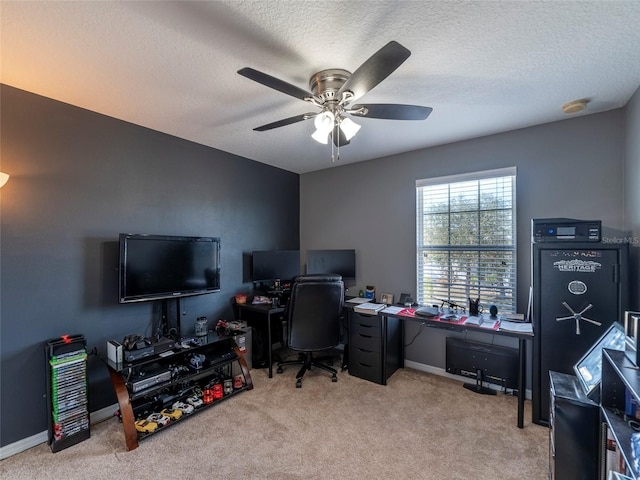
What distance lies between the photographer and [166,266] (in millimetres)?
2613

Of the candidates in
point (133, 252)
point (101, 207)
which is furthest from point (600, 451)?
point (101, 207)

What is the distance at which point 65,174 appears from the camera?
7.42 feet

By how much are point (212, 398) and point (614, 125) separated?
416cm

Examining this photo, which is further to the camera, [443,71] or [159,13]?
[443,71]

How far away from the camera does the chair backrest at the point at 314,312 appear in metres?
2.85

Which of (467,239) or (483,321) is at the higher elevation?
(467,239)

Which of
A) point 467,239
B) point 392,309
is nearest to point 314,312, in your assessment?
point 392,309

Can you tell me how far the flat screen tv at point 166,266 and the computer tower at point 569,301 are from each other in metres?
2.95

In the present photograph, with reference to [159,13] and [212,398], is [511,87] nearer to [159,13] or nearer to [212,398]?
[159,13]

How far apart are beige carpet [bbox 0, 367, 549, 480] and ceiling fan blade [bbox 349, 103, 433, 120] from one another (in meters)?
2.29

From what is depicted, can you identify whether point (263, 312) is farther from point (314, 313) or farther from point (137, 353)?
point (137, 353)

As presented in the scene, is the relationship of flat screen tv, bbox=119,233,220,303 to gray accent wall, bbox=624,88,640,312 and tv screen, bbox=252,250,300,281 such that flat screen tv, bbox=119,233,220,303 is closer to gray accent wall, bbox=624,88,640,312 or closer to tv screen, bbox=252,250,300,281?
tv screen, bbox=252,250,300,281

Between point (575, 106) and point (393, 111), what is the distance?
1.62 m

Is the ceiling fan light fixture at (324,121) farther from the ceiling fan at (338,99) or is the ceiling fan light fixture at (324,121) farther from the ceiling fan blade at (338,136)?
the ceiling fan blade at (338,136)
